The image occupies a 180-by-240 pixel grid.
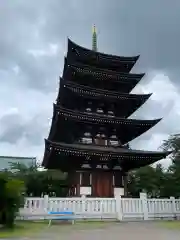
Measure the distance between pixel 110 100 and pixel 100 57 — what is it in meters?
4.26

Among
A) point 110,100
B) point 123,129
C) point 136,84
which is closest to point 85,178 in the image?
point 123,129

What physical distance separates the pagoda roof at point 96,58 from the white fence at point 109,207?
12.1 meters

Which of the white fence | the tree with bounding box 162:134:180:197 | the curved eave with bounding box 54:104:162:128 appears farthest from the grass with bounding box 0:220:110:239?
the tree with bounding box 162:134:180:197

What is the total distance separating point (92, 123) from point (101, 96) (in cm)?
241

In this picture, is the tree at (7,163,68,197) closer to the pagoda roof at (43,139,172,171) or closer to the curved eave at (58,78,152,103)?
the pagoda roof at (43,139,172,171)

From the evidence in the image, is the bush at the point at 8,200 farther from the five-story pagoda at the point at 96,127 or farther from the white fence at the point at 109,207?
the five-story pagoda at the point at 96,127

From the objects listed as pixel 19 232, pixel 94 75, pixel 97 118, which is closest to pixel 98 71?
pixel 94 75

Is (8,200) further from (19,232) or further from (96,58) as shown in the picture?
(96,58)

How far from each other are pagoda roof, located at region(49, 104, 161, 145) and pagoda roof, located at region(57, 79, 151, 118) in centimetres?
162

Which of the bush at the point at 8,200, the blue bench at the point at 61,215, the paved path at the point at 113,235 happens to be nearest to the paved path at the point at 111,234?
the paved path at the point at 113,235

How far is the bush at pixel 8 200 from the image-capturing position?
1192 cm

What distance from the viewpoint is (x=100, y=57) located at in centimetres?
2533

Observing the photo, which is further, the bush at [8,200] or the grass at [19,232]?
the bush at [8,200]

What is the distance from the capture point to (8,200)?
12.1 meters
